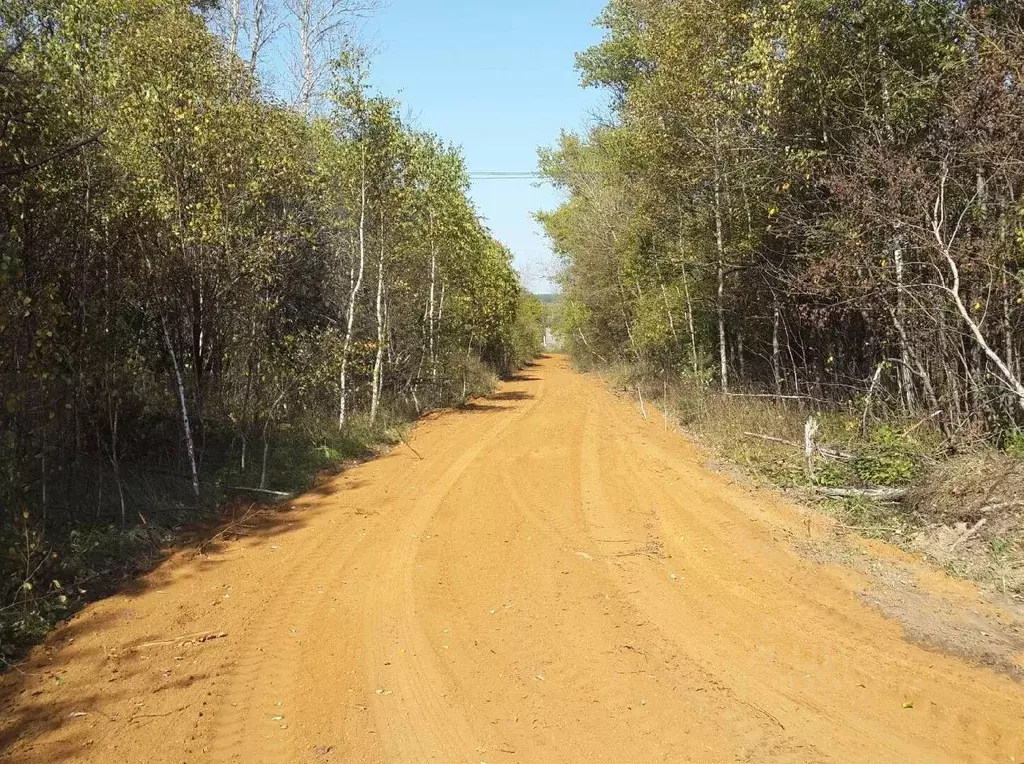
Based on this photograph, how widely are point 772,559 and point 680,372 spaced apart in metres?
12.7

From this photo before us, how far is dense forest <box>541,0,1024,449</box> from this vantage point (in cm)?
784

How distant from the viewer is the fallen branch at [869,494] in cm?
745

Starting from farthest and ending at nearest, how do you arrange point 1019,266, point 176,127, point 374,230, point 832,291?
point 374,230 → point 832,291 → point 176,127 → point 1019,266

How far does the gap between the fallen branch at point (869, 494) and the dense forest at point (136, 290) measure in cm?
717

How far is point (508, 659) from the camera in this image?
469 cm

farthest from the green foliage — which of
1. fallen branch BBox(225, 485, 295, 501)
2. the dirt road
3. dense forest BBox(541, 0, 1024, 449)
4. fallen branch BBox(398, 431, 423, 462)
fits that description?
fallen branch BBox(225, 485, 295, 501)

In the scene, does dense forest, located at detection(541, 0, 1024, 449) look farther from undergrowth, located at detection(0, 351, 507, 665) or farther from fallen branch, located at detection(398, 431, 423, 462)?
undergrowth, located at detection(0, 351, 507, 665)

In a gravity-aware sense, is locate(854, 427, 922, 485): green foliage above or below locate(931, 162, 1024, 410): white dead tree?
below

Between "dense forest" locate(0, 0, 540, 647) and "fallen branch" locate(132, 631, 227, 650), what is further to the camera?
"dense forest" locate(0, 0, 540, 647)

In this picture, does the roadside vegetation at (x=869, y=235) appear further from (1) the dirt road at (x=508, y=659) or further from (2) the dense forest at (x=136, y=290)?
(2) the dense forest at (x=136, y=290)

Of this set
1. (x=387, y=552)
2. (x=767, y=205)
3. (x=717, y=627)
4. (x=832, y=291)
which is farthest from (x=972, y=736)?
(x=767, y=205)

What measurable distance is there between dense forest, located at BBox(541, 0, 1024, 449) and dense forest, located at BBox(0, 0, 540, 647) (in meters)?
6.87

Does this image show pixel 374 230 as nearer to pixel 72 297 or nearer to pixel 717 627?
pixel 72 297

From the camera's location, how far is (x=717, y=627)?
5113 mm
